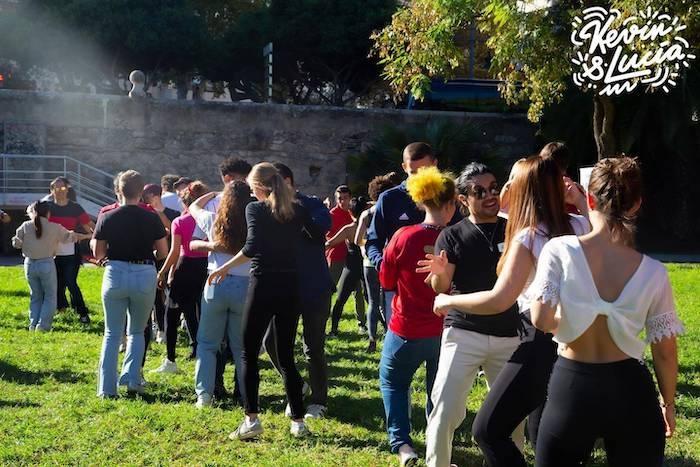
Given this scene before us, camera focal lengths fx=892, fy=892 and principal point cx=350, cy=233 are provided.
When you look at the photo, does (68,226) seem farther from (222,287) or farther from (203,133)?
(203,133)

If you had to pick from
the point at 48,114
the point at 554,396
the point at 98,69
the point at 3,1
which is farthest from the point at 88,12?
the point at 554,396

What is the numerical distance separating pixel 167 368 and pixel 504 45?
656 centimetres

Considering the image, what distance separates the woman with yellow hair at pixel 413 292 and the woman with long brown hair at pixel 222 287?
129cm

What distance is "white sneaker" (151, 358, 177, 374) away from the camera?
7711 millimetres

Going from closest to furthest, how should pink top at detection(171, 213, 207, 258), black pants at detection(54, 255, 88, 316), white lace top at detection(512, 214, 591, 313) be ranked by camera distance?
white lace top at detection(512, 214, 591, 313) → pink top at detection(171, 213, 207, 258) → black pants at detection(54, 255, 88, 316)

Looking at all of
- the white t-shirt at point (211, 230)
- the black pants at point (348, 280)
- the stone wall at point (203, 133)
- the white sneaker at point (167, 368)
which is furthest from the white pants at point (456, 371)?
the stone wall at point (203, 133)

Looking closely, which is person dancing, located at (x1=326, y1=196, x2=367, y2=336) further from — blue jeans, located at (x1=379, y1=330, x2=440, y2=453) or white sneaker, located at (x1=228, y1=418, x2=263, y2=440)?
blue jeans, located at (x1=379, y1=330, x2=440, y2=453)

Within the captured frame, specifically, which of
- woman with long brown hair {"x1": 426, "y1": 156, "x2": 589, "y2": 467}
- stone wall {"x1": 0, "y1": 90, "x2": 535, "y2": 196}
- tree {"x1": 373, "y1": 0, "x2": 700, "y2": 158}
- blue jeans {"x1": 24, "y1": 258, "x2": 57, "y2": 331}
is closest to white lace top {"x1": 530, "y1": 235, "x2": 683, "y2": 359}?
woman with long brown hair {"x1": 426, "y1": 156, "x2": 589, "y2": 467}

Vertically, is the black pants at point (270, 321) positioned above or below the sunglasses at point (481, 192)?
below

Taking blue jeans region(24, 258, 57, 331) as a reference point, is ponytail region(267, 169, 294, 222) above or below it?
above

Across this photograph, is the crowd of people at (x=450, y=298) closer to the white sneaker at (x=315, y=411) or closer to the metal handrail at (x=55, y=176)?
the white sneaker at (x=315, y=411)

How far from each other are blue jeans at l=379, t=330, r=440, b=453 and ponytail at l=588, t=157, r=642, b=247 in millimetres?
1959

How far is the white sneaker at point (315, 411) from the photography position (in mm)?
6205

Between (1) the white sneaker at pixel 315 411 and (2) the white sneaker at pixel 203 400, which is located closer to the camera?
(1) the white sneaker at pixel 315 411
